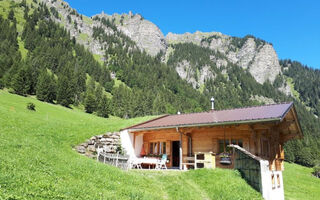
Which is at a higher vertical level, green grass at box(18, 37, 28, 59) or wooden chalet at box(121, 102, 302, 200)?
green grass at box(18, 37, 28, 59)

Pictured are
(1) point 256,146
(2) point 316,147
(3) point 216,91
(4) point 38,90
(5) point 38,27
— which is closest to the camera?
(1) point 256,146

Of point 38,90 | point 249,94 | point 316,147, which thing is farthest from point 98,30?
point 316,147

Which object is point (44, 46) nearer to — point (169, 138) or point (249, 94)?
point (169, 138)

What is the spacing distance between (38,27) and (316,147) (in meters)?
145

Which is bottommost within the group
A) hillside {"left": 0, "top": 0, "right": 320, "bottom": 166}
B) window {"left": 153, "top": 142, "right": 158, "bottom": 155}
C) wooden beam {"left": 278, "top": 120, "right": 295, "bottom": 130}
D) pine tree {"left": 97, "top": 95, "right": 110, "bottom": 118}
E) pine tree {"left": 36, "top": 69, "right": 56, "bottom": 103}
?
window {"left": 153, "top": 142, "right": 158, "bottom": 155}

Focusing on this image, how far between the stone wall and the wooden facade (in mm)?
1793

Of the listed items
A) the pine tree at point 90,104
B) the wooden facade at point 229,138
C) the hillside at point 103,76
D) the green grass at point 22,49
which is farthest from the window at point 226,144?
the green grass at point 22,49

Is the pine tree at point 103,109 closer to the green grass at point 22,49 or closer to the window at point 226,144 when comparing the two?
the window at point 226,144

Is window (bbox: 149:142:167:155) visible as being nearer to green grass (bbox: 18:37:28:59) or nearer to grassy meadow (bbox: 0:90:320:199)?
grassy meadow (bbox: 0:90:320:199)

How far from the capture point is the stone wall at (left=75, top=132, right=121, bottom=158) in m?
19.0

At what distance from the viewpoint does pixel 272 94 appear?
182m

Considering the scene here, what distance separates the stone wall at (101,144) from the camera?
1895cm

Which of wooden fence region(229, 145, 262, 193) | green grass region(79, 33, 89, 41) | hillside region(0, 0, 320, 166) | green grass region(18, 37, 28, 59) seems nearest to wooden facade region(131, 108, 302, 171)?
wooden fence region(229, 145, 262, 193)

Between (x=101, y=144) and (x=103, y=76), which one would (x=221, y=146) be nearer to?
(x=101, y=144)
